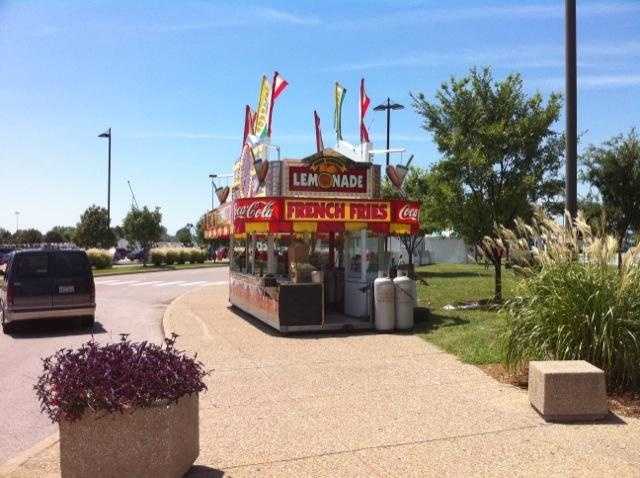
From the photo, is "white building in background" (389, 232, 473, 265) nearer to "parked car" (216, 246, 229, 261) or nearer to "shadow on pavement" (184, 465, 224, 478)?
"parked car" (216, 246, 229, 261)

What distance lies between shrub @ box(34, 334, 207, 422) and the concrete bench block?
3311mm

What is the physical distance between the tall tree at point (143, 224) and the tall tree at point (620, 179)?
3748cm

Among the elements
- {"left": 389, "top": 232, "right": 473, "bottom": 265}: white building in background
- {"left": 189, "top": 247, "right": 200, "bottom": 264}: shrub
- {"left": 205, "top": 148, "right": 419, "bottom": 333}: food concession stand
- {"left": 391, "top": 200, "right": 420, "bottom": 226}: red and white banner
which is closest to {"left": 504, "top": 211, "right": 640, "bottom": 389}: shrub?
{"left": 205, "top": 148, "right": 419, "bottom": 333}: food concession stand

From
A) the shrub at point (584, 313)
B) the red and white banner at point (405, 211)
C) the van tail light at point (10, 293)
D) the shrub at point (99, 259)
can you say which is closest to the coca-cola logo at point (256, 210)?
Result: the red and white banner at point (405, 211)

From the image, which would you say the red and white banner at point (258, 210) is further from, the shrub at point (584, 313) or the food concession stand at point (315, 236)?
the shrub at point (584, 313)

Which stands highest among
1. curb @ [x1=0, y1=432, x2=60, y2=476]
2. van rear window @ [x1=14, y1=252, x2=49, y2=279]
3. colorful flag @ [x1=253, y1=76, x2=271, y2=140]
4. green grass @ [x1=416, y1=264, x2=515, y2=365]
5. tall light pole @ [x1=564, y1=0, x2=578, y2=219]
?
colorful flag @ [x1=253, y1=76, x2=271, y2=140]

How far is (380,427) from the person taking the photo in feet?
19.9

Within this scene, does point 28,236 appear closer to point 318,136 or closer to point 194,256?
point 194,256

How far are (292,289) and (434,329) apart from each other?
2.75 metres

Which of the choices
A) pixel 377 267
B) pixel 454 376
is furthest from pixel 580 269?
pixel 377 267

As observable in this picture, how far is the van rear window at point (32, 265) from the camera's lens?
1383 centimetres

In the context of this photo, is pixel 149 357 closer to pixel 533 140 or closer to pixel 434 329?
pixel 434 329

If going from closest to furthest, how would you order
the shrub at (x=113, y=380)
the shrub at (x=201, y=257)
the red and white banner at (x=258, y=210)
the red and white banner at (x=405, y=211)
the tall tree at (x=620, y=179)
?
the shrub at (x=113, y=380) < the red and white banner at (x=258, y=210) < the red and white banner at (x=405, y=211) < the tall tree at (x=620, y=179) < the shrub at (x=201, y=257)

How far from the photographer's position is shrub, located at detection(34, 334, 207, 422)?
433 cm
